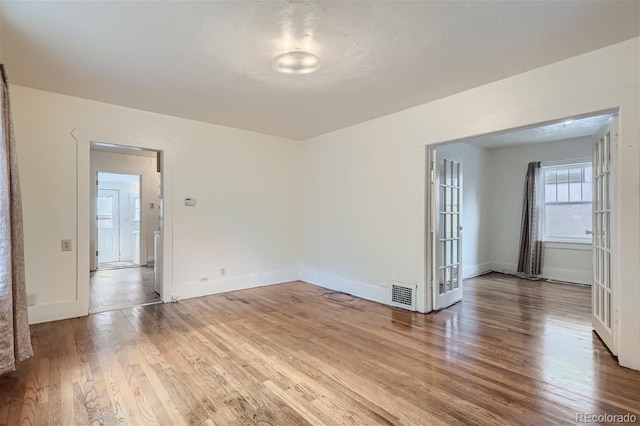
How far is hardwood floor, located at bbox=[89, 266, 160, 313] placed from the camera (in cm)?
425

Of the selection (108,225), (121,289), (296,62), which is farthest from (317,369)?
(108,225)

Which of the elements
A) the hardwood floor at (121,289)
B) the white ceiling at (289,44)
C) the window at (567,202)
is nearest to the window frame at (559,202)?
the window at (567,202)

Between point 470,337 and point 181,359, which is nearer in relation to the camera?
point 181,359

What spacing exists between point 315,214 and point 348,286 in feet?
4.58

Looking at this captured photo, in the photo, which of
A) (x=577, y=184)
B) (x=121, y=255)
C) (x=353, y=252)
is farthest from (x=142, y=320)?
(x=577, y=184)

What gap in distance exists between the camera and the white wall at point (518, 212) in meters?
5.71

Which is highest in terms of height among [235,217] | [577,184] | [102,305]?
[577,184]

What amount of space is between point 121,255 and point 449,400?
896 cm

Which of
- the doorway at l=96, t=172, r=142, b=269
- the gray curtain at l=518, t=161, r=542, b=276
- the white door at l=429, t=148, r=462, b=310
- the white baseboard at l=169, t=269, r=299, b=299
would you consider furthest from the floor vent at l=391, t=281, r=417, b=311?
the doorway at l=96, t=172, r=142, b=269

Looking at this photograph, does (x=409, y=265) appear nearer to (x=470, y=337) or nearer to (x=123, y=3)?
(x=470, y=337)

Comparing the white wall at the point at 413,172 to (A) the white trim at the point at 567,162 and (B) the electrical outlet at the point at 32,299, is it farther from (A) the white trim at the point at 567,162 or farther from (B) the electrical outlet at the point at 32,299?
(A) the white trim at the point at 567,162

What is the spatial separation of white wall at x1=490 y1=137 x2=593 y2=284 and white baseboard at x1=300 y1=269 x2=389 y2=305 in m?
3.82

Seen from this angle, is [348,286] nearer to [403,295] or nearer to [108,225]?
[403,295]

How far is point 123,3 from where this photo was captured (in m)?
2.02
